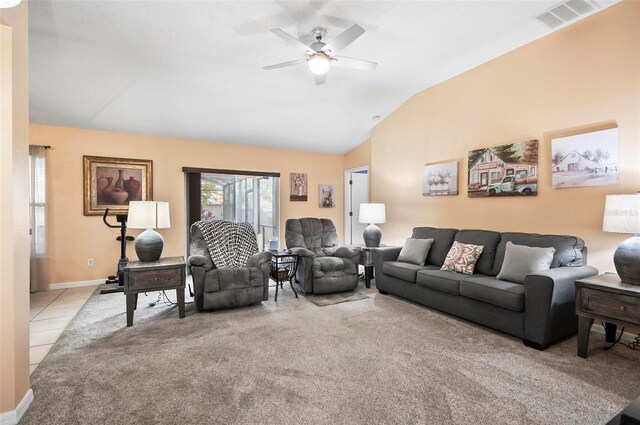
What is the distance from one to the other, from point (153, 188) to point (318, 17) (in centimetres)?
375

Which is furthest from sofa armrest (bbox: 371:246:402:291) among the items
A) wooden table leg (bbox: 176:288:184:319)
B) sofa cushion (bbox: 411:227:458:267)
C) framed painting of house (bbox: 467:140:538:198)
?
wooden table leg (bbox: 176:288:184:319)

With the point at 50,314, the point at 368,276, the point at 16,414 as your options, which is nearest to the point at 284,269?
the point at 368,276

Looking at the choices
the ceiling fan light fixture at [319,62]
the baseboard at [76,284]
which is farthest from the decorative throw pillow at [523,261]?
the baseboard at [76,284]

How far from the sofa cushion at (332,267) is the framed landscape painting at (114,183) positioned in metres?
3.04

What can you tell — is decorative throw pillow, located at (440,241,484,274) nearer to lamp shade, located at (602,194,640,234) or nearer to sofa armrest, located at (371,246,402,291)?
sofa armrest, located at (371,246,402,291)

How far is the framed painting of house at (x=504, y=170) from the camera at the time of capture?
3439 millimetres

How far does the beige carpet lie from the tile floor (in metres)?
0.11

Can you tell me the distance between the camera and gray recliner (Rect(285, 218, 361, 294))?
13.5 ft

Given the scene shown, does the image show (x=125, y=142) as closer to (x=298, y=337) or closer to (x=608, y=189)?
(x=298, y=337)

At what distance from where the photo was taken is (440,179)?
14.7ft

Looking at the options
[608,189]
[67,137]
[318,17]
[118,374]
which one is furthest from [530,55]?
[67,137]

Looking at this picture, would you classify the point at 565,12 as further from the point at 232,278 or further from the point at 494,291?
the point at 232,278

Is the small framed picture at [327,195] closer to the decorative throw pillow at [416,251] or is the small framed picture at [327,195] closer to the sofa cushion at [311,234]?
the sofa cushion at [311,234]

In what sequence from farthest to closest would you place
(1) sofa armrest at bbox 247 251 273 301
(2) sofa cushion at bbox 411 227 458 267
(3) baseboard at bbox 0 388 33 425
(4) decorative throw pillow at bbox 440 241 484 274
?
1. (2) sofa cushion at bbox 411 227 458 267
2. (1) sofa armrest at bbox 247 251 273 301
3. (4) decorative throw pillow at bbox 440 241 484 274
4. (3) baseboard at bbox 0 388 33 425
